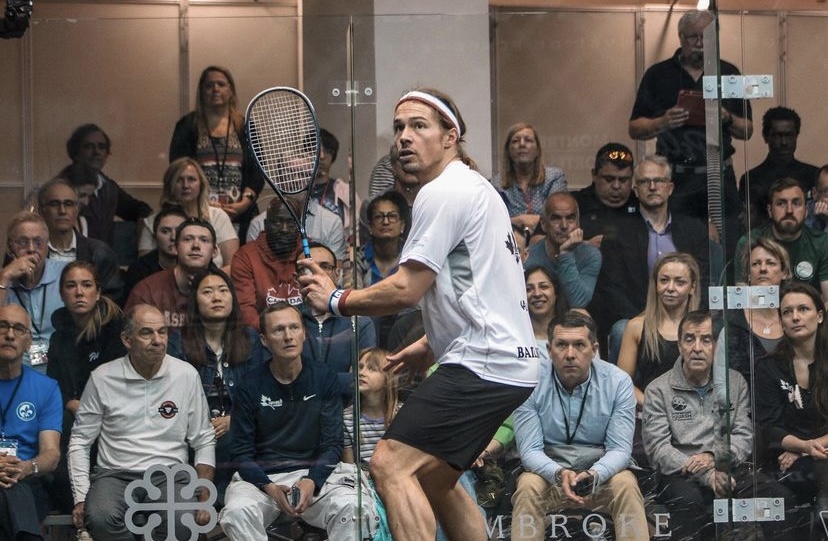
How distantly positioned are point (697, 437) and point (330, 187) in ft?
5.38

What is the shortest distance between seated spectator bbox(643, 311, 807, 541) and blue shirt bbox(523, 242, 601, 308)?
0.38 m

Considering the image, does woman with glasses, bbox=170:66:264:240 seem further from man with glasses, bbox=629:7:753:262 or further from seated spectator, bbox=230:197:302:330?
man with glasses, bbox=629:7:753:262

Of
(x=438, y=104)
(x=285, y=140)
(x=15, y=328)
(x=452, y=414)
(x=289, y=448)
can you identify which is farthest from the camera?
(x=15, y=328)

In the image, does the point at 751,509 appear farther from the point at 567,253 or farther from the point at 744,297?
the point at 567,253

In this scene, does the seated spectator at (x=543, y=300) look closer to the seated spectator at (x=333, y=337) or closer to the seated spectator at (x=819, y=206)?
the seated spectator at (x=333, y=337)

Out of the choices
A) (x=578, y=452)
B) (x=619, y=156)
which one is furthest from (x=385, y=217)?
(x=578, y=452)

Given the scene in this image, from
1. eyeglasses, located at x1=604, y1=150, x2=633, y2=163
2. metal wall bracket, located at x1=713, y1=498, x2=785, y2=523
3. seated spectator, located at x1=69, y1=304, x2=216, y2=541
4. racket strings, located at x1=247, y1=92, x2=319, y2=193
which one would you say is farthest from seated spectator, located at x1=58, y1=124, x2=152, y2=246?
metal wall bracket, located at x1=713, y1=498, x2=785, y2=523

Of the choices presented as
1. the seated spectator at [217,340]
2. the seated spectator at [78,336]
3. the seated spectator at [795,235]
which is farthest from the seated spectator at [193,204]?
the seated spectator at [795,235]

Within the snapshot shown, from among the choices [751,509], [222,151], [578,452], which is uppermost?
[222,151]

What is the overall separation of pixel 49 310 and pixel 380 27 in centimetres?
162

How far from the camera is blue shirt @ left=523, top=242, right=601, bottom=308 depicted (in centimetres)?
605

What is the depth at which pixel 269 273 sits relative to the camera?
237 inches

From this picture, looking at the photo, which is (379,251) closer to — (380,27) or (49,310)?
(380,27)

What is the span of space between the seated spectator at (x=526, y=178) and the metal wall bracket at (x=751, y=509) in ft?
4.10
